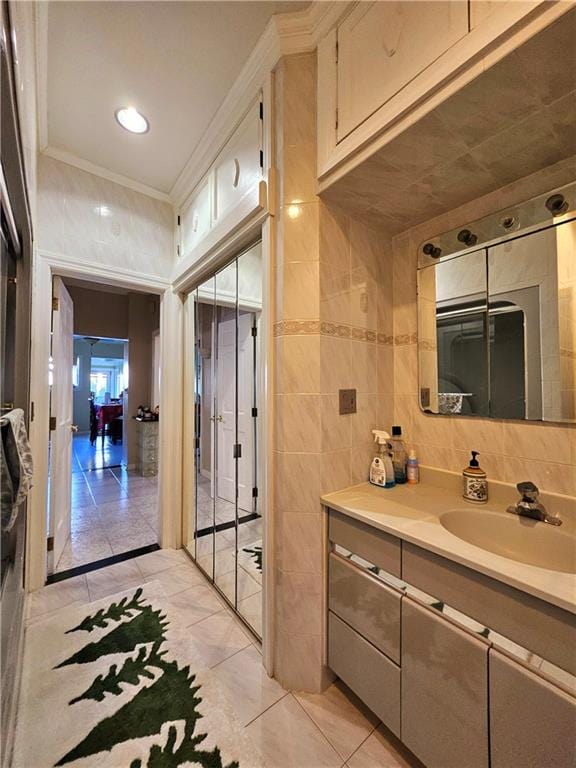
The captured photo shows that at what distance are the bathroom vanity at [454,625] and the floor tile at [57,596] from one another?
162 centimetres

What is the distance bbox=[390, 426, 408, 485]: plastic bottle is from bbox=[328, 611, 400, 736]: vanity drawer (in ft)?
2.15

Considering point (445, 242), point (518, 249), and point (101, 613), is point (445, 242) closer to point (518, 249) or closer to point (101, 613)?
point (518, 249)

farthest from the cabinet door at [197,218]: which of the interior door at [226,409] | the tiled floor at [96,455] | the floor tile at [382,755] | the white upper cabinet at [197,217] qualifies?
the tiled floor at [96,455]

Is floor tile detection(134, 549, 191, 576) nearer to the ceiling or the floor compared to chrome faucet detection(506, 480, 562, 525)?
nearer to the floor

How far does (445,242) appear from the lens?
57.0 inches

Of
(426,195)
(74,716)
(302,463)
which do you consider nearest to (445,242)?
(426,195)

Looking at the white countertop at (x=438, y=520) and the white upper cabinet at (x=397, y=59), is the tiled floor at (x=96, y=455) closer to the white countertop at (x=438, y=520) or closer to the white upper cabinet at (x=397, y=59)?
the white countertop at (x=438, y=520)

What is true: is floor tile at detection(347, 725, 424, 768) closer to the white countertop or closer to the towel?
the white countertop

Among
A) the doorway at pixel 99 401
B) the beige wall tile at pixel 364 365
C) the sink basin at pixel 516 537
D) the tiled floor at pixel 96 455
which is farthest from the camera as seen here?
the doorway at pixel 99 401

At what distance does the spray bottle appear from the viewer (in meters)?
1.41

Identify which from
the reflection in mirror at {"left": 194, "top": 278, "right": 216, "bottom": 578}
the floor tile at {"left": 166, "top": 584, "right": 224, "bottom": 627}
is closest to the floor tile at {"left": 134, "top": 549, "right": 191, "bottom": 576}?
the reflection in mirror at {"left": 194, "top": 278, "right": 216, "bottom": 578}

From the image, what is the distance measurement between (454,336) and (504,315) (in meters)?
0.21

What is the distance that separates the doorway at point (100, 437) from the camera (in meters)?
2.20

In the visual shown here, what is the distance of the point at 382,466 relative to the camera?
4.66 ft
